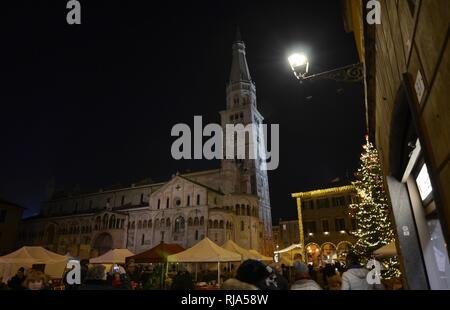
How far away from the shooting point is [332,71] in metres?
6.69

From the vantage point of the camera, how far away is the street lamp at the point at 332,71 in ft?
22.2

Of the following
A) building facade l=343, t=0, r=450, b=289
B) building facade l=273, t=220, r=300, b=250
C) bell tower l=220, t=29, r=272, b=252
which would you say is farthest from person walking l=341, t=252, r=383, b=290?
building facade l=273, t=220, r=300, b=250

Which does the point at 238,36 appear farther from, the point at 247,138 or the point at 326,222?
the point at 326,222

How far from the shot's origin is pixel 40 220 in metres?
61.2

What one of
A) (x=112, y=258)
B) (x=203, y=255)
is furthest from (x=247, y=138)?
(x=203, y=255)

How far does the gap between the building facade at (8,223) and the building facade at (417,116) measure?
50.6 m

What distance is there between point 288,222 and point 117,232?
Answer: 1546 inches

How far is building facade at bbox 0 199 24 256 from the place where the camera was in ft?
134

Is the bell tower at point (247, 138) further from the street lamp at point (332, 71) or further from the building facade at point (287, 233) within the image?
the street lamp at point (332, 71)

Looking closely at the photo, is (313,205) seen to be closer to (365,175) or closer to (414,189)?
(365,175)

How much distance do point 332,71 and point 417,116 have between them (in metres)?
3.56
